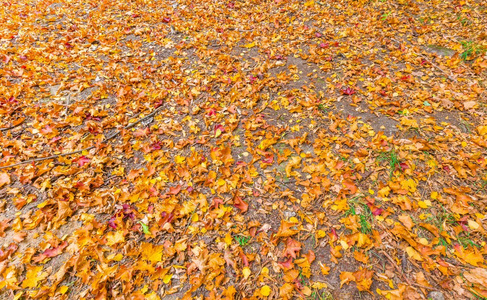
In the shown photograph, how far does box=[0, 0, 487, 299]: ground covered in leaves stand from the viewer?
2.23 m

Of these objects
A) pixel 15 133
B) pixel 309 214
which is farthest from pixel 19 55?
pixel 309 214

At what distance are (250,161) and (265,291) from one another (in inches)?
58.8

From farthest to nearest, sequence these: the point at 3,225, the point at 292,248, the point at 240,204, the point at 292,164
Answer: the point at 292,164 < the point at 240,204 < the point at 3,225 < the point at 292,248

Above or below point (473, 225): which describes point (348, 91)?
above

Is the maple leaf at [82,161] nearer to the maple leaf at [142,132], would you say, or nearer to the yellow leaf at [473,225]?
the maple leaf at [142,132]

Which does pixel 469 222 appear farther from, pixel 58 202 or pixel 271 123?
→ pixel 58 202

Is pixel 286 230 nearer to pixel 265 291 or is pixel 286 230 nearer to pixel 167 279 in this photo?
pixel 265 291

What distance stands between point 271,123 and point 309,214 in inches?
57.9

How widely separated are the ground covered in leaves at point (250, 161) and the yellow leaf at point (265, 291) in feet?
0.16

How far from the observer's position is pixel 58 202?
8.74ft

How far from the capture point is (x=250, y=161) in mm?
3109

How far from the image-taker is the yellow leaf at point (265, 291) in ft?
6.92

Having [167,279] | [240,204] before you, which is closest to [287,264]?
[240,204]

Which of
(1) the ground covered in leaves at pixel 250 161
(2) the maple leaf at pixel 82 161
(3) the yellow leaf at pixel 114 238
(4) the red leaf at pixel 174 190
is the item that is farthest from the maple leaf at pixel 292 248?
(2) the maple leaf at pixel 82 161
